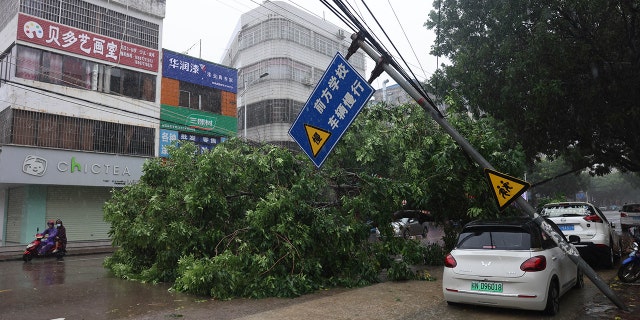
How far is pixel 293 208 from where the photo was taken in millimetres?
8609

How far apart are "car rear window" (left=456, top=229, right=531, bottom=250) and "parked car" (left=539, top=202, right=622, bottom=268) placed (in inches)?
173

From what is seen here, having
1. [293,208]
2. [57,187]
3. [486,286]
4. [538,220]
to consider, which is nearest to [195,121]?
[57,187]

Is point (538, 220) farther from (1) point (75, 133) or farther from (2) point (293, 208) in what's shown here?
(1) point (75, 133)

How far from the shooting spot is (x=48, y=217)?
68.3 feet

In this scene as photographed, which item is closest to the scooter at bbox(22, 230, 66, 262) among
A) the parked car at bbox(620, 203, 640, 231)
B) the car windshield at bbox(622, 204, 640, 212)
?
the parked car at bbox(620, 203, 640, 231)

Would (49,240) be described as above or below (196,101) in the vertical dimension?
below

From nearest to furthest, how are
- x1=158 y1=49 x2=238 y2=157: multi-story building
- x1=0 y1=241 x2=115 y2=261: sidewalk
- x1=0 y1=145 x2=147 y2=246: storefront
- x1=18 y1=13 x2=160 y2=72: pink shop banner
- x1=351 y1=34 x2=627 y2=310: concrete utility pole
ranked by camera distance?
x1=351 y1=34 x2=627 y2=310: concrete utility pole
x1=0 y1=241 x2=115 y2=261: sidewalk
x1=0 y1=145 x2=147 y2=246: storefront
x1=18 y1=13 x2=160 y2=72: pink shop banner
x1=158 y1=49 x2=238 y2=157: multi-story building

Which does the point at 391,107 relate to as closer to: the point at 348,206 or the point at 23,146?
the point at 348,206

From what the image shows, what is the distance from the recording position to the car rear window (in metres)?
6.33

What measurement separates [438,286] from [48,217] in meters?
19.8

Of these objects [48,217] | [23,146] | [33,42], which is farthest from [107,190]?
[33,42]

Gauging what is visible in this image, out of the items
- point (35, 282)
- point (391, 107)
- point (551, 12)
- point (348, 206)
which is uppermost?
point (551, 12)

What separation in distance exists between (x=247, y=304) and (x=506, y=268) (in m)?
4.21

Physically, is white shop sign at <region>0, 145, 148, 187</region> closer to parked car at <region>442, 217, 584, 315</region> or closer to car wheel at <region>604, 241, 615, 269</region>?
parked car at <region>442, 217, 584, 315</region>
